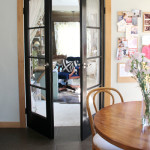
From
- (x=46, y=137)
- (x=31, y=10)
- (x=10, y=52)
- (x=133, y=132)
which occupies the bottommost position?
(x=46, y=137)

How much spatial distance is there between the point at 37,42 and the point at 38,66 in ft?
1.15

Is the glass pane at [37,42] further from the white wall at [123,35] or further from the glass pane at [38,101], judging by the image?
the white wall at [123,35]

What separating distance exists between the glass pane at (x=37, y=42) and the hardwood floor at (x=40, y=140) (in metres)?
1.18

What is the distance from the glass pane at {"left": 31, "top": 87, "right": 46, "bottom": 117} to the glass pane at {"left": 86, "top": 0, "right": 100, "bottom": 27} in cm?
119

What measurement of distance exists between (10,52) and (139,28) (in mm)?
2010

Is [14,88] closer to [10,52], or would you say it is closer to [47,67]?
[10,52]

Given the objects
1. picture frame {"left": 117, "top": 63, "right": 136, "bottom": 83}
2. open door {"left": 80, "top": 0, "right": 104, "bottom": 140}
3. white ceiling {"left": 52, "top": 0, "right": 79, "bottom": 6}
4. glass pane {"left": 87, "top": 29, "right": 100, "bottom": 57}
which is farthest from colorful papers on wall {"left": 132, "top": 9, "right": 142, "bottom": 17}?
white ceiling {"left": 52, "top": 0, "right": 79, "bottom": 6}

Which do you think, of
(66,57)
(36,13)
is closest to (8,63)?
(36,13)

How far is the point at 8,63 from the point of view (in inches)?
141

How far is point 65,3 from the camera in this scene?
792 centimetres

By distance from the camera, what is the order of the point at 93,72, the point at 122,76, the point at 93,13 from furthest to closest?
the point at 122,76 < the point at 93,72 < the point at 93,13

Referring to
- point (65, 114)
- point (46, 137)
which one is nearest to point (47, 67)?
point (46, 137)

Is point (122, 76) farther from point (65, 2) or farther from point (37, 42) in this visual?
point (65, 2)

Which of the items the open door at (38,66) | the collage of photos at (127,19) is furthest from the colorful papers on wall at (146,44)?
the open door at (38,66)
